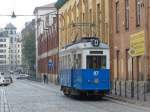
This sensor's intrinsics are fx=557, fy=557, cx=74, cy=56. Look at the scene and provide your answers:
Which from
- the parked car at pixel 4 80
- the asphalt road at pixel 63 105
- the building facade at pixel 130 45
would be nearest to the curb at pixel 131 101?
the asphalt road at pixel 63 105

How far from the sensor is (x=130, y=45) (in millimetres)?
42438

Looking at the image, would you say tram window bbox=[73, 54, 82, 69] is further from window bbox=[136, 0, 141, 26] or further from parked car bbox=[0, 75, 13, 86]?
parked car bbox=[0, 75, 13, 86]

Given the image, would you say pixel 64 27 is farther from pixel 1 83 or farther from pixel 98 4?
pixel 98 4

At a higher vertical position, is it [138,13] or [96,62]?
[138,13]

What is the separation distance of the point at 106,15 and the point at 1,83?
2583cm

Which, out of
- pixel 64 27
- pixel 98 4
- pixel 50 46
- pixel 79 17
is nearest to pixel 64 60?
pixel 98 4

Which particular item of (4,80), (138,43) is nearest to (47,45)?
(4,80)

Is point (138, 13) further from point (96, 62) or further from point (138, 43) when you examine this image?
point (96, 62)

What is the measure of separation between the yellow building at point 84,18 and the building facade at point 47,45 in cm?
489

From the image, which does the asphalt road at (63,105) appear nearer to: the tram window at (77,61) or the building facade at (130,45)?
the tram window at (77,61)

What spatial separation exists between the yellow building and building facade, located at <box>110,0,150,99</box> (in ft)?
10.3

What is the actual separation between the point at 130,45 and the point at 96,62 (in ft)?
29.8

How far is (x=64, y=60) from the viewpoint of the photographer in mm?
39406

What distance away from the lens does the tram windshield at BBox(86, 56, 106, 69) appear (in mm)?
33656
